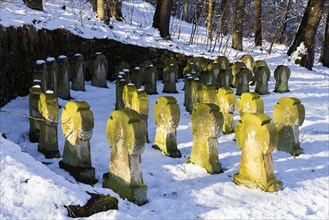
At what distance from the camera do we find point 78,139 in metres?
4.90

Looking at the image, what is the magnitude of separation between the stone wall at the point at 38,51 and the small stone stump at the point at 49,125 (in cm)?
258

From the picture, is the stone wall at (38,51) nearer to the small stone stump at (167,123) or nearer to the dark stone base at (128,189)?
the small stone stump at (167,123)

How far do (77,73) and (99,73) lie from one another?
1.00 meters

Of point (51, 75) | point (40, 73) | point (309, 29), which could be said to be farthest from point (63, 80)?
point (309, 29)

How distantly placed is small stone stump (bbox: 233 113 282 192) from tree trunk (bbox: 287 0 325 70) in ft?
33.8

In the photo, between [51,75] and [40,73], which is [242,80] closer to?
[51,75]

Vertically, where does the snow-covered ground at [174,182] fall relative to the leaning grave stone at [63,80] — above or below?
below

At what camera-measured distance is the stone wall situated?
7965 mm

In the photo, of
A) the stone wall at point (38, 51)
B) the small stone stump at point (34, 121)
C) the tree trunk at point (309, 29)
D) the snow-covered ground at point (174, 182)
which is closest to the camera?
the snow-covered ground at point (174, 182)

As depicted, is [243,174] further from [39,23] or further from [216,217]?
[39,23]

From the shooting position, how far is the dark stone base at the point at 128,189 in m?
4.40

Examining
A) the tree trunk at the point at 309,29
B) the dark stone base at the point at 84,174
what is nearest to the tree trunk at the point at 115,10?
the tree trunk at the point at 309,29

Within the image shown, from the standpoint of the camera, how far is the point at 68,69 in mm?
8945

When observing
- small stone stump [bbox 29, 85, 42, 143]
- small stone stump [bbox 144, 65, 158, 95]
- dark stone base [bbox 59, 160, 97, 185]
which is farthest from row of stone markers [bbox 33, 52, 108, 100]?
dark stone base [bbox 59, 160, 97, 185]
